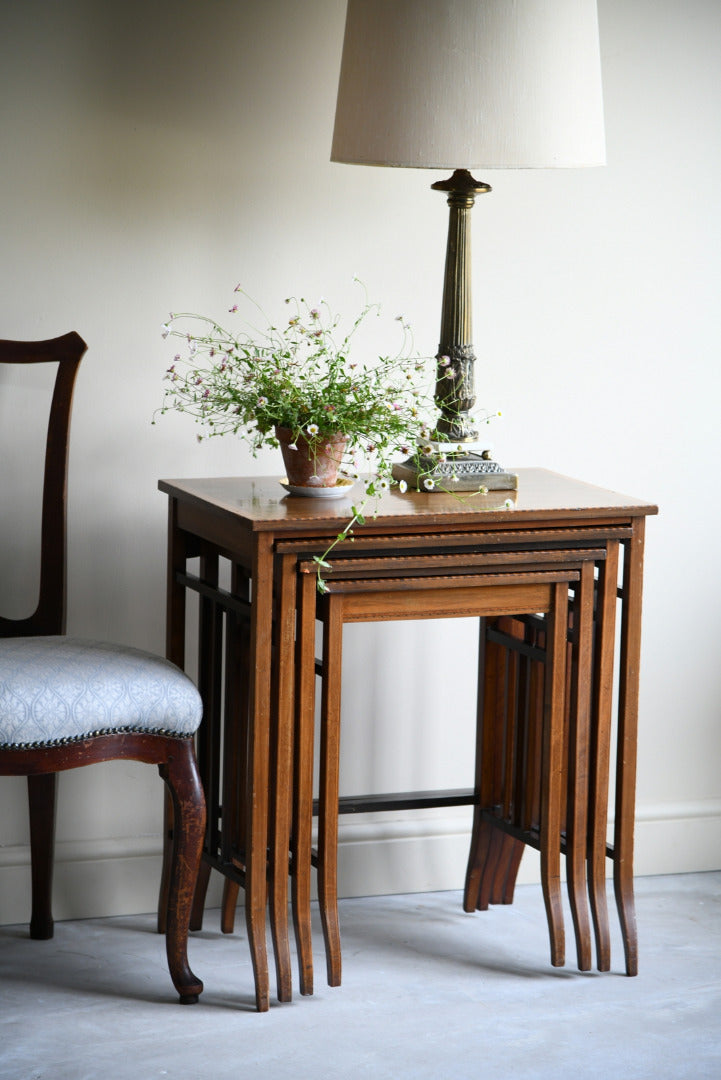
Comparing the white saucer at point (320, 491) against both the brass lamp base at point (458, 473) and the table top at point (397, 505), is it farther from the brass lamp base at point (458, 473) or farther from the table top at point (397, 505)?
the brass lamp base at point (458, 473)

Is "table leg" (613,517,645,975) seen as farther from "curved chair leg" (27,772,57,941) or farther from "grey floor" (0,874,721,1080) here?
"curved chair leg" (27,772,57,941)

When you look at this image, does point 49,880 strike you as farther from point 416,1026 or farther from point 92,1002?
point 416,1026

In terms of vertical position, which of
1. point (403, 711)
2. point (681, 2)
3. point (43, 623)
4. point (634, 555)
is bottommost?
point (403, 711)

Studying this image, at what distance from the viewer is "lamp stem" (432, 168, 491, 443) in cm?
231

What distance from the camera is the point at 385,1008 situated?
7.35ft

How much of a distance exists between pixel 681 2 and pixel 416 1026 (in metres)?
2.00

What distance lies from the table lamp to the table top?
0.53 metres

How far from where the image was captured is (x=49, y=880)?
245 centimetres

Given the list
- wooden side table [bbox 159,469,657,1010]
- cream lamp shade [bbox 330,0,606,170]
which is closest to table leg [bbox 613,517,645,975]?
wooden side table [bbox 159,469,657,1010]

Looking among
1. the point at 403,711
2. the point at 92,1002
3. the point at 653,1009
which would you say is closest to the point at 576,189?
the point at 403,711

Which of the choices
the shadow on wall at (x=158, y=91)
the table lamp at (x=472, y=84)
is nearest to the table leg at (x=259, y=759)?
the table lamp at (x=472, y=84)

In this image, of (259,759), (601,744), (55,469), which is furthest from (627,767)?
(55,469)

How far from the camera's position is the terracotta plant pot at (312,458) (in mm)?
2217

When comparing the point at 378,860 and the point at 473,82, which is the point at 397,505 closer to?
the point at 473,82
